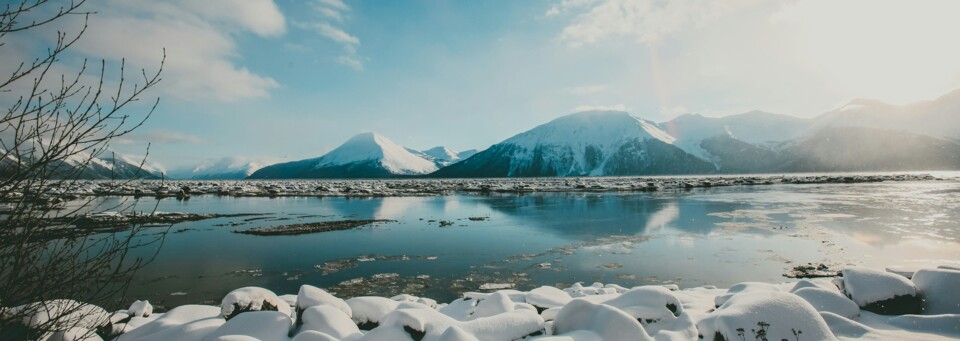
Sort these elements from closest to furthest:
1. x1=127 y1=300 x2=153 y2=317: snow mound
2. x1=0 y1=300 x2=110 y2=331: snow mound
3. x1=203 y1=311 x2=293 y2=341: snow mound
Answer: x1=0 y1=300 x2=110 y2=331: snow mound
x1=203 y1=311 x2=293 y2=341: snow mound
x1=127 y1=300 x2=153 y2=317: snow mound

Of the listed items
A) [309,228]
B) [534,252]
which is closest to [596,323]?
[534,252]

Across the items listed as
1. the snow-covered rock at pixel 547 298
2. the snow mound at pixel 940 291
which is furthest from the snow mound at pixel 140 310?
the snow mound at pixel 940 291

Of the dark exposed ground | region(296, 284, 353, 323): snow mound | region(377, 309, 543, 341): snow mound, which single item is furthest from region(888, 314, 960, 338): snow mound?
the dark exposed ground

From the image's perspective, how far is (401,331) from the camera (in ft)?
19.5

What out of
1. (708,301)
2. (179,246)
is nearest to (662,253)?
(708,301)

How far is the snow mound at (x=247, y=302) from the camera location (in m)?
6.91

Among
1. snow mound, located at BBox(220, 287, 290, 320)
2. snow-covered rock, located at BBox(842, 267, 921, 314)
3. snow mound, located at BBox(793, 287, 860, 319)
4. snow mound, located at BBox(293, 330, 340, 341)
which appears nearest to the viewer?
snow mound, located at BBox(293, 330, 340, 341)

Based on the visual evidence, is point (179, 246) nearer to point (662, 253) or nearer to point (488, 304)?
point (488, 304)

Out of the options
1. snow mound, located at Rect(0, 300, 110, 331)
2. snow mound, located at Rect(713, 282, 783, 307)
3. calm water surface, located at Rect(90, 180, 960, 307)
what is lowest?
calm water surface, located at Rect(90, 180, 960, 307)

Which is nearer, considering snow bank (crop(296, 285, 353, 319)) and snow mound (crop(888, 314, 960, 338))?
snow mound (crop(888, 314, 960, 338))

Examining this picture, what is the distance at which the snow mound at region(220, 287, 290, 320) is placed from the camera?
6.91 meters

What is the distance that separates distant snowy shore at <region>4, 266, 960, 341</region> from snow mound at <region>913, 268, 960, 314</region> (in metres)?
0.01

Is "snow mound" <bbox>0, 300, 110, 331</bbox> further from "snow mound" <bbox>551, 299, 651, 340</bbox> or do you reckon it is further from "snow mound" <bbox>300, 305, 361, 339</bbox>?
"snow mound" <bbox>551, 299, 651, 340</bbox>

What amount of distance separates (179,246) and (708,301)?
20065 millimetres
